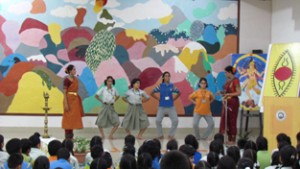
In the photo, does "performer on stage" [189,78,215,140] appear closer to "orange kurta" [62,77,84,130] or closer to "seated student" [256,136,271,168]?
"orange kurta" [62,77,84,130]

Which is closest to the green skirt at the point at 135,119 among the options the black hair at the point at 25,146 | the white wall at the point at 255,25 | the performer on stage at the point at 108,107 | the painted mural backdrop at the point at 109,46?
the performer on stage at the point at 108,107

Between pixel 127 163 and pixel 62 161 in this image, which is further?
pixel 62 161

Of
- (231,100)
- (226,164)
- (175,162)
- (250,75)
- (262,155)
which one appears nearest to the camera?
(175,162)

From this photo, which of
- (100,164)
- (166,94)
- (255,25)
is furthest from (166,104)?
(100,164)

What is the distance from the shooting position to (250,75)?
9.06 meters

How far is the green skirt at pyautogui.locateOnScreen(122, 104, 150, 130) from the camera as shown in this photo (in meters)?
8.48

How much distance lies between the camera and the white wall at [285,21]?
339 inches

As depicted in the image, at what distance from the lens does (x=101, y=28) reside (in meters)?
9.14

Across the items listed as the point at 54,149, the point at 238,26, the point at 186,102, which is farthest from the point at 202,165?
the point at 238,26

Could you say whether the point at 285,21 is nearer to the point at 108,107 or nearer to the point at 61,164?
the point at 108,107

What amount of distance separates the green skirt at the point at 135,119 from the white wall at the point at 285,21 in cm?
336

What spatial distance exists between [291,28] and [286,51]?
880 mm

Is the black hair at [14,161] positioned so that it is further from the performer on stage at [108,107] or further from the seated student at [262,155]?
the performer on stage at [108,107]

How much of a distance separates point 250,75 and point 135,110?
8.29 feet
